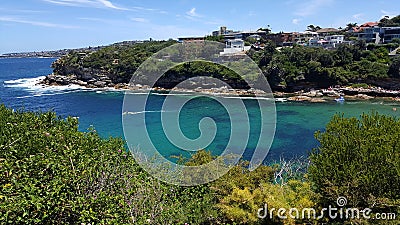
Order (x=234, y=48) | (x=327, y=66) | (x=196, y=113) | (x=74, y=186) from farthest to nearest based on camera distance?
(x=234, y=48), (x=327, y=66), (x=196, y=113), (x=74, y=186)

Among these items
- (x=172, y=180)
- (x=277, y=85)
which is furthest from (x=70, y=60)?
(x=172, y=180)

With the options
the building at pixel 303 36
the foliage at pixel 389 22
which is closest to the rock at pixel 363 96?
the foliage at pixel 389 22

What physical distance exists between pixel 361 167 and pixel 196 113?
98.2 ft

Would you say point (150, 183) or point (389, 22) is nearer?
point (150, 183)

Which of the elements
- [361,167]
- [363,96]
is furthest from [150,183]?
[363,96]

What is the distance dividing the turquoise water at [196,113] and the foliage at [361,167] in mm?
13016

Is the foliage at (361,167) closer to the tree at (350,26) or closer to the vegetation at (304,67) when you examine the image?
the vegetation at (304,67)

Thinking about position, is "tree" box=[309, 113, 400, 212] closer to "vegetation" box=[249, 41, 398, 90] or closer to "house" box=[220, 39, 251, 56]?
"vegetation" box=[249, 41, 398, 90]

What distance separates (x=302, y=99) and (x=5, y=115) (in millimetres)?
37118

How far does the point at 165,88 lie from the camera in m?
52.0

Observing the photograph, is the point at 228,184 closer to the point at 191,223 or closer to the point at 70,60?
the point at 191,223

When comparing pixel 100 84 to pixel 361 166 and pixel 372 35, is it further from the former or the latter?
pixel 361 166

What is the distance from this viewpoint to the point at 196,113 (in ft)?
123

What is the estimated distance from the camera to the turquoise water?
82.8 ft
